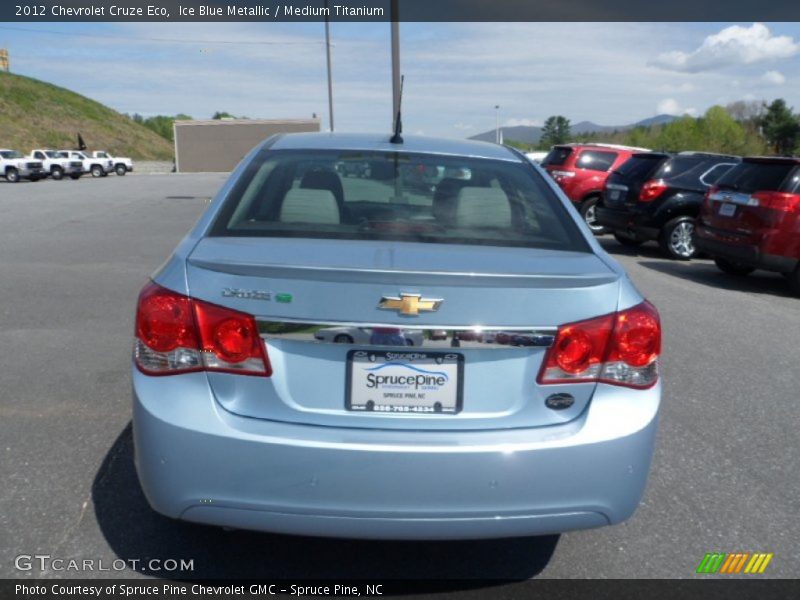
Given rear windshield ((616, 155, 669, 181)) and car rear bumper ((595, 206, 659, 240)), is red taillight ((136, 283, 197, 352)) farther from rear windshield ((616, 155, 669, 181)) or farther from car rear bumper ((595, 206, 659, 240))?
rear windshield ((616, 155, 669, 181))

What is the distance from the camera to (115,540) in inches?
135

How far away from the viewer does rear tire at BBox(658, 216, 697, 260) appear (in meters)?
13.2

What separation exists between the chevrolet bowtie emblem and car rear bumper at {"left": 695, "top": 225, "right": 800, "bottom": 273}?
8470 millimetres

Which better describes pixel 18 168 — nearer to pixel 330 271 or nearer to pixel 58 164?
pixel 58 164

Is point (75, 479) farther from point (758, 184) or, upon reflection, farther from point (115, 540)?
point (758, 184)

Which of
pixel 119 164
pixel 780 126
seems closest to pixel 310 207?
pixel 119 164

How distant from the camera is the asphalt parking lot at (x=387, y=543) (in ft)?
11.0

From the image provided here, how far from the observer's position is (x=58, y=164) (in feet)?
148

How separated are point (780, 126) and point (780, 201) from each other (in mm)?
53265

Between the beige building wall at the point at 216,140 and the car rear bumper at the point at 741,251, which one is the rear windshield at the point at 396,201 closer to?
the car rear bumper at the point at 741,251

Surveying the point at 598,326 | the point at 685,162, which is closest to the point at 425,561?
the point at 598,326

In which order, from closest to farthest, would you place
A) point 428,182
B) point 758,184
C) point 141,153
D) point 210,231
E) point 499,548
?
point 210,231 → point 499,548 → point 428,182 → point 758,184 → point 141,153

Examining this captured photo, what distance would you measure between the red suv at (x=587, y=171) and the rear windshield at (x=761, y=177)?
5707 millimetres

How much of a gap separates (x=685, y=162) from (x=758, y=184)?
134 inches
